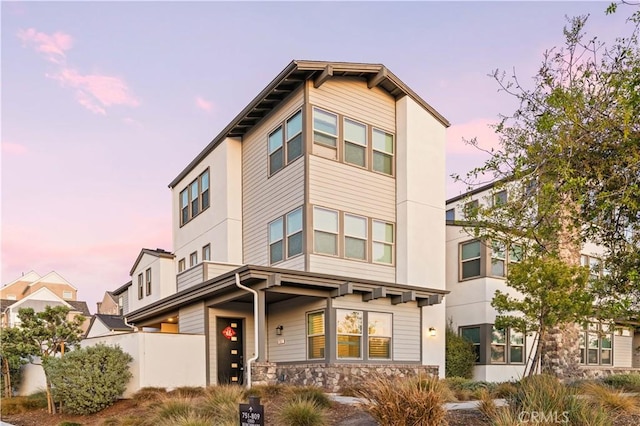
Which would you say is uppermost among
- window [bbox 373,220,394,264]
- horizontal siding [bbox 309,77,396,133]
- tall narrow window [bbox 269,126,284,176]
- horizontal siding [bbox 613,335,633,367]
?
horizontal siding [bbox 309,77,396,133]

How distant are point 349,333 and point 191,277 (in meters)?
5.83

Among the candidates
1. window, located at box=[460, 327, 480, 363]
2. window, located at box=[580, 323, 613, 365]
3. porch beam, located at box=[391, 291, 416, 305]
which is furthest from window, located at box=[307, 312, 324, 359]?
window, located at box=[580, 323, 613, 365]

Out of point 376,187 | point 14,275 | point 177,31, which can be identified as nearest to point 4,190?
point 177,31

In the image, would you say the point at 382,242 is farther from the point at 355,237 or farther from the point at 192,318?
the point at 192,318

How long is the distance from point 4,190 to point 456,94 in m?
13.2

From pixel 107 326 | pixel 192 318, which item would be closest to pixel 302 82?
pixel 192 318

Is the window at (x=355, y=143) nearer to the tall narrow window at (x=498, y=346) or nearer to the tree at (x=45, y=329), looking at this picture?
the tall narrow window at (x=498, y=346)

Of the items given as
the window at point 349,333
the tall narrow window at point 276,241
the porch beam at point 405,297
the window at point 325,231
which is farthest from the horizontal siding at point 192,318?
the porch beam at point 405,297

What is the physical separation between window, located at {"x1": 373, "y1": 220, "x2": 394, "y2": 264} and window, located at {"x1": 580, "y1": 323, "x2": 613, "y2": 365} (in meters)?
10.9

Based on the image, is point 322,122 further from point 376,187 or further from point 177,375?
point 177,375

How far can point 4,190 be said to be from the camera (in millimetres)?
14570

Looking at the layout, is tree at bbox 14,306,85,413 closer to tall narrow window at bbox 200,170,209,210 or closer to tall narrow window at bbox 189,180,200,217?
tall narrow window at bbox 200,170,209,210

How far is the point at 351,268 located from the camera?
14992mm

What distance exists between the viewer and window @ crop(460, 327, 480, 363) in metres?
18.5
